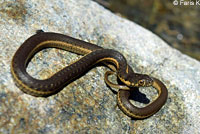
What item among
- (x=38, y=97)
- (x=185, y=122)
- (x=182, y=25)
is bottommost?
(x=182, y=25)

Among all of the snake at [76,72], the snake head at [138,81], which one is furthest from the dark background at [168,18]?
the snake head at [138,81]

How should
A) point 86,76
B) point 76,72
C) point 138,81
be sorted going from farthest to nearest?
point 86,76, point 138,81, point 76,72

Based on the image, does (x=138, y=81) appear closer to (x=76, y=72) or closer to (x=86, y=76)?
(x=86, y=76)

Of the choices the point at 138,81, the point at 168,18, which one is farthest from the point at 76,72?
the point at 168,18

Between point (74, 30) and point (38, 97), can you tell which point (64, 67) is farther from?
point (74, 30)

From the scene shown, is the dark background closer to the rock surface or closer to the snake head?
the rock surface

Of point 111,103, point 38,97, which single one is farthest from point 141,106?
point 38,97

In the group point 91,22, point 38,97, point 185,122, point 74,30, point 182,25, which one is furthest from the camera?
point 182,25
